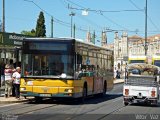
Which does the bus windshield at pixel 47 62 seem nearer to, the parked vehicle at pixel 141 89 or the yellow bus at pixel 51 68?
the yellow bus at pixel 51 68

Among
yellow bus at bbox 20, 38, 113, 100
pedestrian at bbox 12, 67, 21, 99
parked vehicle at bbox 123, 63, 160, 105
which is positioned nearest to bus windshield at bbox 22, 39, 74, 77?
yellow bus at bbox 20, 38, 113, 100

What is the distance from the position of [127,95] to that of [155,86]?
138cm

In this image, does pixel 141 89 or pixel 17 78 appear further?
pixel 17 78

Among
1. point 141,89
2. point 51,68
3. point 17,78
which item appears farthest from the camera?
point 17,78

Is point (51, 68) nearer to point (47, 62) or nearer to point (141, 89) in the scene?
point (47, 62)

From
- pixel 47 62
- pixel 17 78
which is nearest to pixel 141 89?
pixel 47 62

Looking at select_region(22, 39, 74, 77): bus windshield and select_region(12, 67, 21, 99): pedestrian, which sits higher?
select_region(22, 39, 74, 77): bus windshield

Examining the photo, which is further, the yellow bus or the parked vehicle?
the parked vehicle

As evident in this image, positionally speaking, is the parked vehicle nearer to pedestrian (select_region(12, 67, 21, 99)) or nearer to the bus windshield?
the bus windshield

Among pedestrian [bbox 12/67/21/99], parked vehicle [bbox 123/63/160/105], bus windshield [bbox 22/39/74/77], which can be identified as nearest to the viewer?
bus windshield [bbox 22/39/74/77]

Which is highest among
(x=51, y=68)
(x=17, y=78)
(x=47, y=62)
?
(x=47, y=62)

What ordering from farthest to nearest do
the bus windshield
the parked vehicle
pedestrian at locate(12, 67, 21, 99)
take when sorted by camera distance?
pedestrian at locate(12, 67, 21, 99), the parked vehicle, the bus windshield

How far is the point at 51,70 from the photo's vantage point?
20953 millimetres

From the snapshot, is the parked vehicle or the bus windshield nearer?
the bus windshield
